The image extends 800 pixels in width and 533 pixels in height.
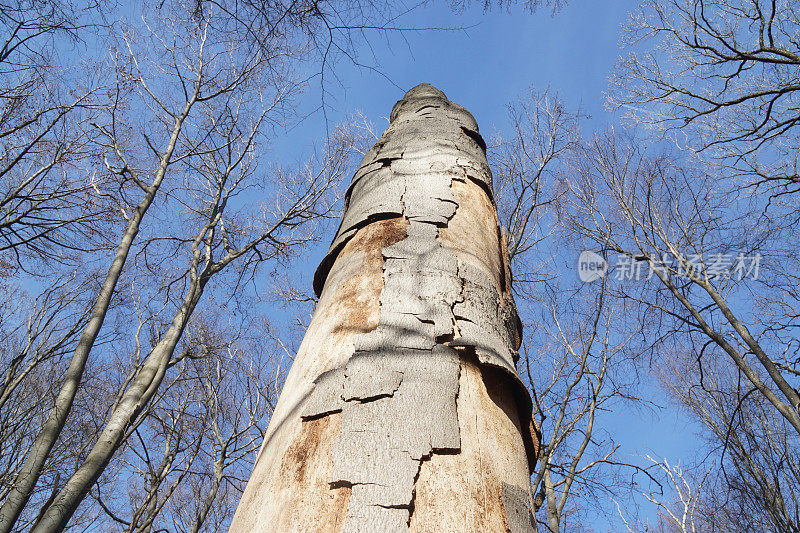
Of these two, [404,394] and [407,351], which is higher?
[407,351]

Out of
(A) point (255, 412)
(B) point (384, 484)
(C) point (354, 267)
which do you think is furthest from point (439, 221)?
(A) point (255, 412)

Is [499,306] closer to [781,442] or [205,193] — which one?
[205,193]

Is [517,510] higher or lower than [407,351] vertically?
lower

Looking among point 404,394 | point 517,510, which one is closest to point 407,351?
point 404,394

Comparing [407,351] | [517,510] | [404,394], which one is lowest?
[517,510]

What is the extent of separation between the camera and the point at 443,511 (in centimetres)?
78

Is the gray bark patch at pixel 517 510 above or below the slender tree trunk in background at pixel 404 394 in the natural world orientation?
below

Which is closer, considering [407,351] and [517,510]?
[517,510]

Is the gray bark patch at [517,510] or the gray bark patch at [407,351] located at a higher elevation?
the gray bark patch at [407,351]

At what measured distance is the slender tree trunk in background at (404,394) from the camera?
2.62 ft

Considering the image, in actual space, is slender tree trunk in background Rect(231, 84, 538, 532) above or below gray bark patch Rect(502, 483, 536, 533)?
above

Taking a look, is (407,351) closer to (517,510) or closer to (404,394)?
(404,394)

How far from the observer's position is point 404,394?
3.11 ft

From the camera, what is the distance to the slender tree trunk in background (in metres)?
0.80
